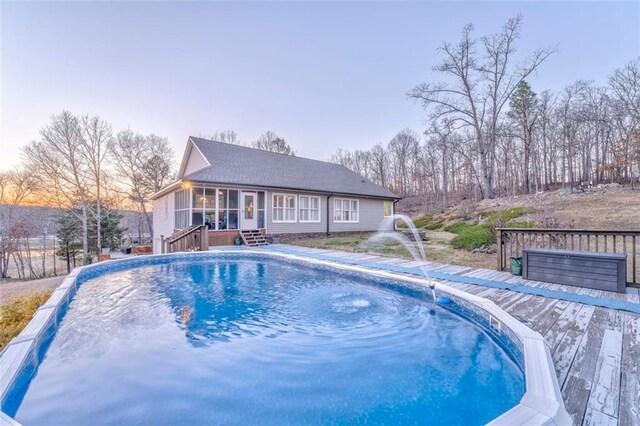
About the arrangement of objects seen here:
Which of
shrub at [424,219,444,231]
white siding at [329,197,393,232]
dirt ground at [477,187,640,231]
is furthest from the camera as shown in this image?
shrub at [424,219,444,231]

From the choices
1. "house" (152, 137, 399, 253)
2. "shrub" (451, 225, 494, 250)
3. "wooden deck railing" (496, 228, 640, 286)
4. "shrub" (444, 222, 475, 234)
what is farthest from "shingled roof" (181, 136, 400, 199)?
"wooden deck railing" (496, 228, 640, 286)

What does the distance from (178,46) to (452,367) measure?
41.9ft

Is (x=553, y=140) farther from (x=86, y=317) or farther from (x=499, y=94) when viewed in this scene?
(x=86, y=317)

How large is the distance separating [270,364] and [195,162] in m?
13.8

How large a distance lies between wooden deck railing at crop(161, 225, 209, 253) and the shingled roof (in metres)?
2.08

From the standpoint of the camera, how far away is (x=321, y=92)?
50.5 feet

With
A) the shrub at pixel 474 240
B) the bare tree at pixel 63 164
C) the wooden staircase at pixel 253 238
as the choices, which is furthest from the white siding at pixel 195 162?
the shrub at pixel 474 240

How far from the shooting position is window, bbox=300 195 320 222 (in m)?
14.5

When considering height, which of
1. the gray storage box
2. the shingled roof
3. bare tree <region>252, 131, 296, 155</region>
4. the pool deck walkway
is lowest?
the pool deck walkway

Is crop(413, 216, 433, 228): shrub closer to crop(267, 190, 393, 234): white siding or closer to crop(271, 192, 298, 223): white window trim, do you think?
crop(267, 190, 393, 234): white siding

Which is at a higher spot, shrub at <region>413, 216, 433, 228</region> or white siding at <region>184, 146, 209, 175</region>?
white siding at <region>184, 146, 209, 175</region>

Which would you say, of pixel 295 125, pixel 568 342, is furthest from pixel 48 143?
pixel 568 342

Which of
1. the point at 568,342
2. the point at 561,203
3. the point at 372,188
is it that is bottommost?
the point at 568,342

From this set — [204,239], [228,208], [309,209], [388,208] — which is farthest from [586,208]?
[204,239]
